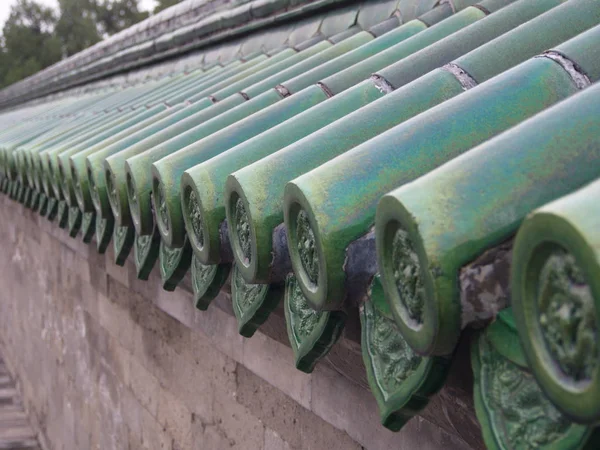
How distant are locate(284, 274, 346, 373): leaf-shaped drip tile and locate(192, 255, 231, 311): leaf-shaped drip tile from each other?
1.17 feet

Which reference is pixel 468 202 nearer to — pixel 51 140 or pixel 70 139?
pixel 70 139

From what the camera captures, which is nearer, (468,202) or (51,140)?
(468,202)

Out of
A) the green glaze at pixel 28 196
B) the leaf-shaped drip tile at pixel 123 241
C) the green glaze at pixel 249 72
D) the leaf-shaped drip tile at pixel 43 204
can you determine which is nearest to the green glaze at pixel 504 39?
the leaf-shaped drip tile at pixel 123 241

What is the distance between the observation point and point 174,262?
1951mm

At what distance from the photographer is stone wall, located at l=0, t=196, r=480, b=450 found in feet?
6.66

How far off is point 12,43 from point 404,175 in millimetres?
46936

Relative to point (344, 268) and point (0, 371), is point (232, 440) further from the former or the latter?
point (0, 371)

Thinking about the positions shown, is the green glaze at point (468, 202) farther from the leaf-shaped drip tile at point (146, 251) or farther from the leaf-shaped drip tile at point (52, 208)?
the leaf-shaped drip tile at point (52, 208)

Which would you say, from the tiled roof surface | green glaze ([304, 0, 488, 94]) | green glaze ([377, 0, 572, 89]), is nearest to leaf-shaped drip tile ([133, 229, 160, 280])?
the tiled roof surface

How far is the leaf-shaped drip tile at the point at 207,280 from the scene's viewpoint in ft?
5.64

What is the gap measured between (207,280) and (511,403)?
99cm

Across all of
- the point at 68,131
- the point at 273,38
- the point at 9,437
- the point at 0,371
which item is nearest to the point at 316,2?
the point at 273,38

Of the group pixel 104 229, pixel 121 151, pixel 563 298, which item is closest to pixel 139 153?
pixel 121 151

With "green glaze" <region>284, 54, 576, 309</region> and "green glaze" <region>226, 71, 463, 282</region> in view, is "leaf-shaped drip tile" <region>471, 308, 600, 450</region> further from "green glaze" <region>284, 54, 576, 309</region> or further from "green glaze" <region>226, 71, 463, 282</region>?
"green glaze" <region>226, 71, 463, 282</region>
